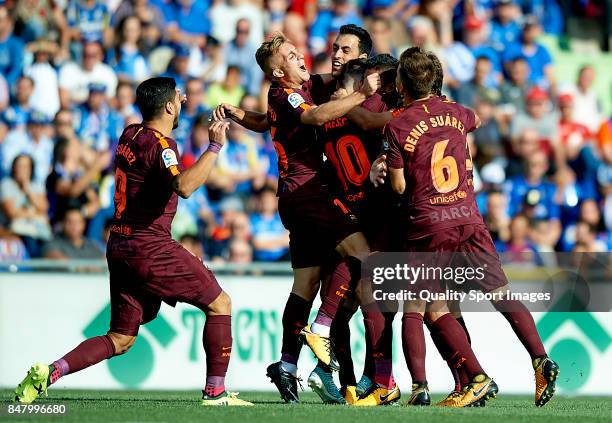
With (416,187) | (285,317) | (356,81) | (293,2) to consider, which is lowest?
(285,317)

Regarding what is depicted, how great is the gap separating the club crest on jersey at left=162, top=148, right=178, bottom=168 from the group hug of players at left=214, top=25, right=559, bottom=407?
40.7 inches

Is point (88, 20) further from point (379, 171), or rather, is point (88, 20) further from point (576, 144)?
point (379, 171)

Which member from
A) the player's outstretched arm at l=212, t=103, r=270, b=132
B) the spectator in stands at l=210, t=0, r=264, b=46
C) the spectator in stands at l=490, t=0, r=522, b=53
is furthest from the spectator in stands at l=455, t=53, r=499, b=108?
the player's outstretched arm at l=212, t=103, r=270, b=132

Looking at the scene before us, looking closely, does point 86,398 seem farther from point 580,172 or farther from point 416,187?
point 580,172

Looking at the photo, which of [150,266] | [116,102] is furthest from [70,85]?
[150,266]

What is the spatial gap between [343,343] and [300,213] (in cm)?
122

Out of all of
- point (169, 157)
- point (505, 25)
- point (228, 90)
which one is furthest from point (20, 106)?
point (169, 157)

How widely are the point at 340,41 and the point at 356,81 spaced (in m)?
0.63

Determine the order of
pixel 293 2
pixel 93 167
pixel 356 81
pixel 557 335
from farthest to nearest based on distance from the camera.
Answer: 1. pixel 293 2
2. pixel 93 167
3. pixel 557 335
4. pixel 356 81

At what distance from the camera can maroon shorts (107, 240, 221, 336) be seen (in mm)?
9203

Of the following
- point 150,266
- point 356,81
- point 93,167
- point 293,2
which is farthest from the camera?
point 293,2

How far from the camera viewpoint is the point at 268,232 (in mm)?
14906

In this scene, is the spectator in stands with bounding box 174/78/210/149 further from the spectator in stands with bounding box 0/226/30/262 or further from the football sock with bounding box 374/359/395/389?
the football sock with bounding box 374/359/395/389

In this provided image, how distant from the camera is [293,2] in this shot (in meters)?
18.4
